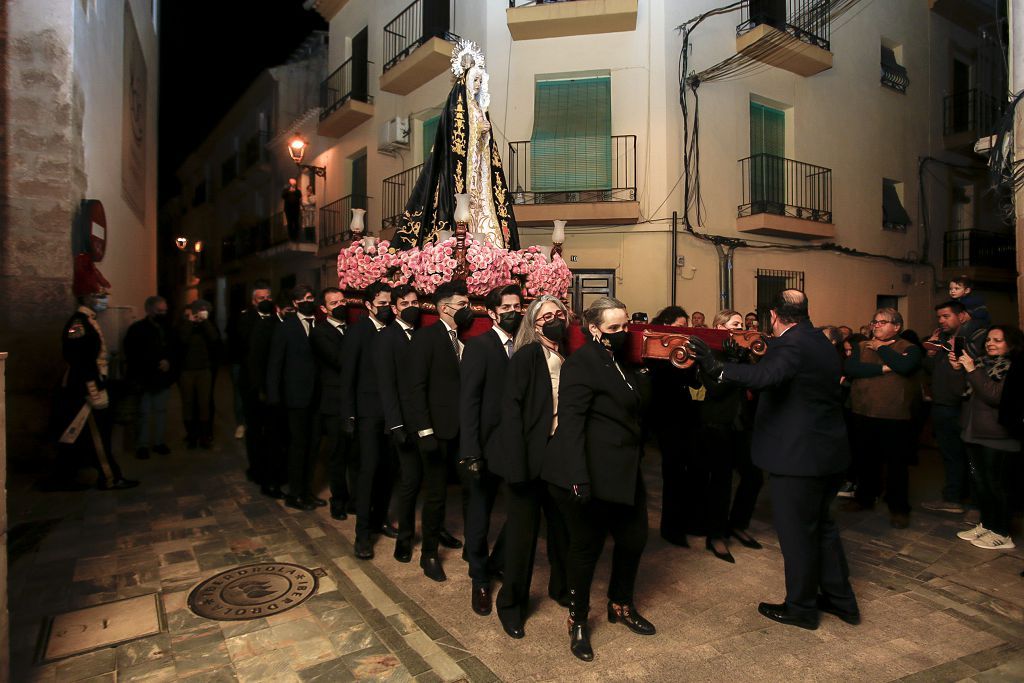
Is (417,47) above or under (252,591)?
above

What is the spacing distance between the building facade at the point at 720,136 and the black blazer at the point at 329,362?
5313 mm

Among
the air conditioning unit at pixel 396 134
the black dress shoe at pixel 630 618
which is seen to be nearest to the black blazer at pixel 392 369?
the black dress shoe at pixel 630 618

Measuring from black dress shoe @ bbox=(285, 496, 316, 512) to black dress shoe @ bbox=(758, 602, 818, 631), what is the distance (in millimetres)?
3664

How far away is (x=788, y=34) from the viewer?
11.0 meters

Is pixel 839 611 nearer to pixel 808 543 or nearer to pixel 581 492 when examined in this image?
pixel 808 543

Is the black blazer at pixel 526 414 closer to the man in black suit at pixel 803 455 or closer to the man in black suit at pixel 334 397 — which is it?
the man in black suit at pixel 803 455

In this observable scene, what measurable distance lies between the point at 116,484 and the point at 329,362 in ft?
8.71

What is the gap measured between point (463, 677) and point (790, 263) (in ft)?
36.4

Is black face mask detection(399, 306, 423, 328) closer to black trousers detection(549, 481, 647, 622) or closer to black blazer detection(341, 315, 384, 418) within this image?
black blazer detection(341, 315, 384, 418)

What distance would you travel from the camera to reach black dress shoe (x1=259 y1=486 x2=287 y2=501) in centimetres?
562

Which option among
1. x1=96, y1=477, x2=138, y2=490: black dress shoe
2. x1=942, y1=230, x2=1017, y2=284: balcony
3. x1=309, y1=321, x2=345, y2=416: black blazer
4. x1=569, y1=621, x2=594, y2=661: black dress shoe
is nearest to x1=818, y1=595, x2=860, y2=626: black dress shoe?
x1=569, y1=621, x2=594, y2=661: black dress shoe

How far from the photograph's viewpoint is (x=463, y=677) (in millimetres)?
2848

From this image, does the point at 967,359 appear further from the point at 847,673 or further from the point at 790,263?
the point at 790,263

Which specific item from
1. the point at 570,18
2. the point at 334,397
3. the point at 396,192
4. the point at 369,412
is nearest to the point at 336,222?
the point at 396,192
